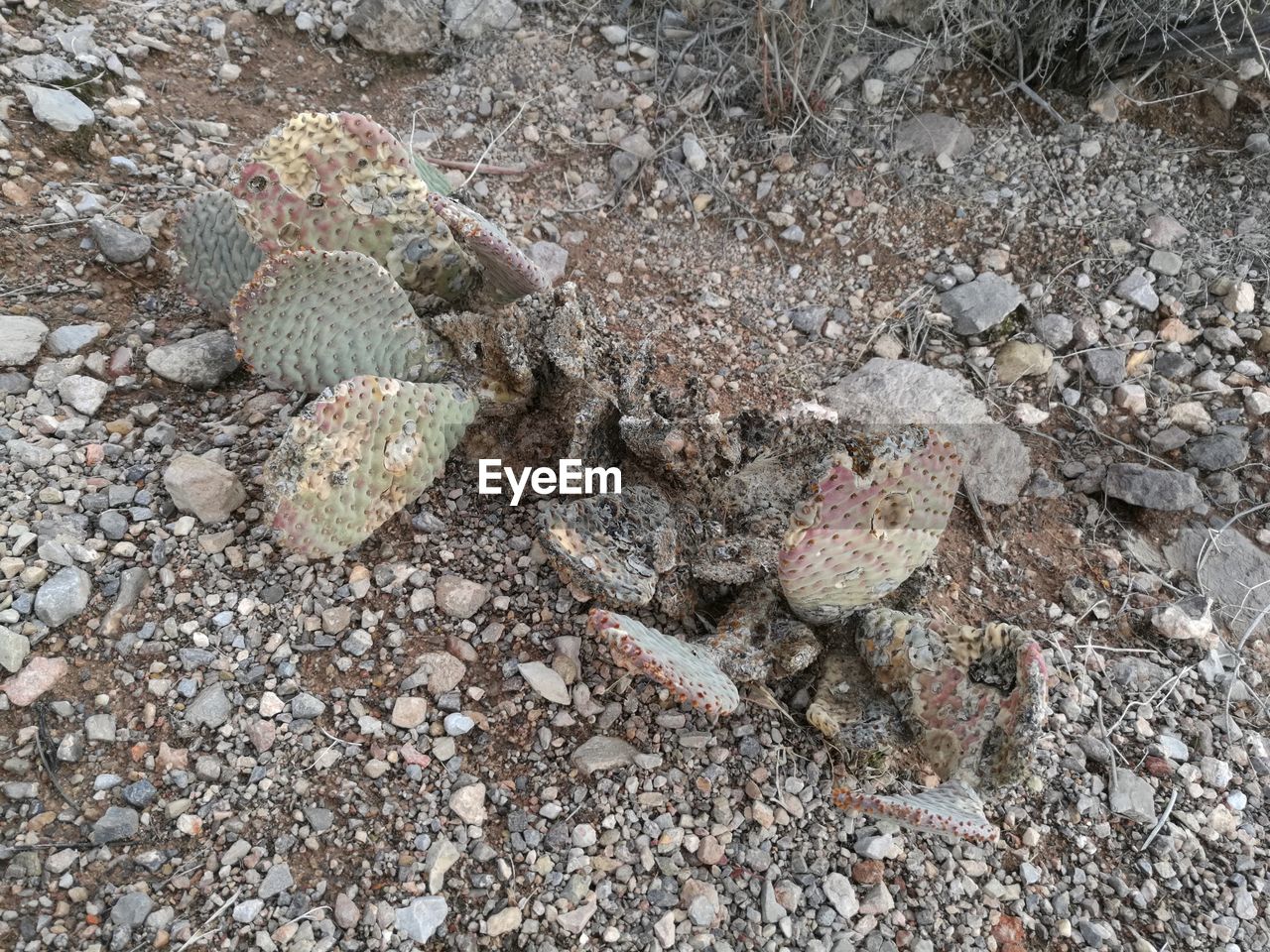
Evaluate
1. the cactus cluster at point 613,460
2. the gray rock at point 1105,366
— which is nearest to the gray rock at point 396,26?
the cactus cluster at point 613,460

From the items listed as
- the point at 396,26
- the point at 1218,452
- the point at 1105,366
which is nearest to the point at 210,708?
the point at 396,26

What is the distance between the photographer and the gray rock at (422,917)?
66.8 inches

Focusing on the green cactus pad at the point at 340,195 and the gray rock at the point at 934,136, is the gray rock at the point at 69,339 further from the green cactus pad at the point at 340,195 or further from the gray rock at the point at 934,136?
the gray rock at the point at 934,136

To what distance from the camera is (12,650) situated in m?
1.83

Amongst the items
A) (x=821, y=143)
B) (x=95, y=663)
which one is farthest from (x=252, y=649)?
(x=821, y=143)

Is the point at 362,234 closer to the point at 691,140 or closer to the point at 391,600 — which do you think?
the point at 391,600

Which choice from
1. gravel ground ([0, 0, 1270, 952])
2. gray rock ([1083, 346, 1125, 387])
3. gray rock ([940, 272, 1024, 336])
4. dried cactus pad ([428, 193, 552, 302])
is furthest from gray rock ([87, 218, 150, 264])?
gray rock ([1083, 346, 1125, 387])

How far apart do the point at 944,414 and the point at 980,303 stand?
1.33ft

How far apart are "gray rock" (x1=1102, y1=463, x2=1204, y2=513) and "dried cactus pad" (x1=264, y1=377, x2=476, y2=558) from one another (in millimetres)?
1889

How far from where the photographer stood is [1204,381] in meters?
2.76

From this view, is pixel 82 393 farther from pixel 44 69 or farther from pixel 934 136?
pixel 934 136

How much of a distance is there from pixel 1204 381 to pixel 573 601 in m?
2.06

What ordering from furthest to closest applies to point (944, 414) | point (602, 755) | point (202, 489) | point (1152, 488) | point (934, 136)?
point (934, 136)
point (944, 414)
point (1152, 488)
point (202, 489)
point (602, 755)

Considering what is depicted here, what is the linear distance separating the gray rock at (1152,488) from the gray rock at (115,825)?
2.57 meters
